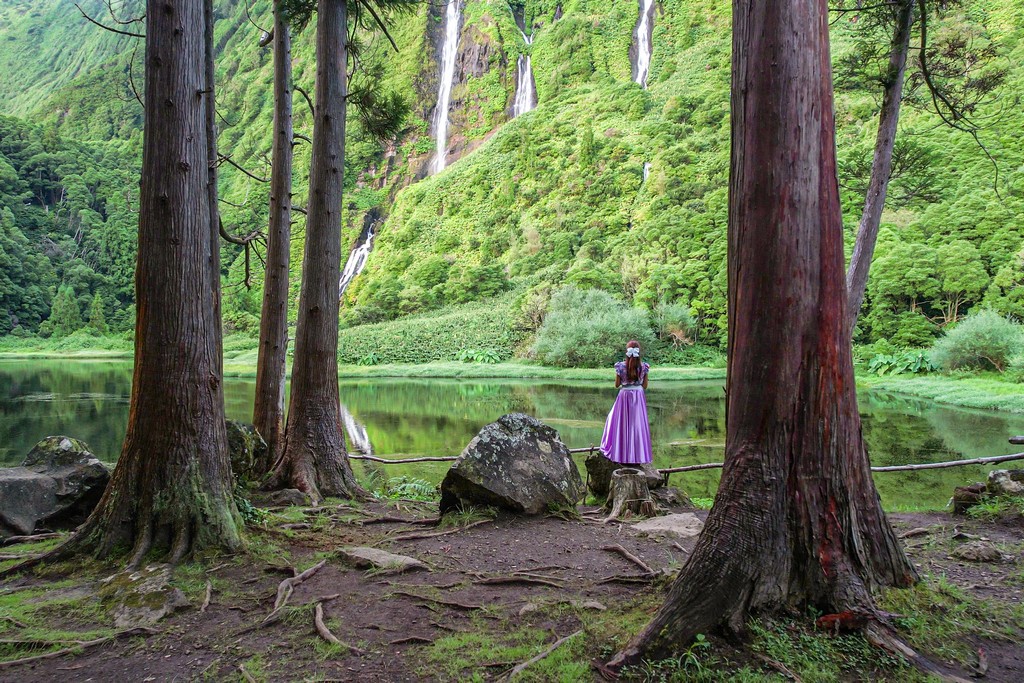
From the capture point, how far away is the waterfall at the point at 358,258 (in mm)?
68750

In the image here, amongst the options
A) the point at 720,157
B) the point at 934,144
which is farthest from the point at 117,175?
the point at 934,144

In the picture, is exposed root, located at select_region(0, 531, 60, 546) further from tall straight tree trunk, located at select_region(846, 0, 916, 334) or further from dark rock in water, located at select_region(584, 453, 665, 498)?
tall straight tree trunk, located at select_region(846, 0, 916, 334)

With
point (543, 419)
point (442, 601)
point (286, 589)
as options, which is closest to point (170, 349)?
point (286, 589)

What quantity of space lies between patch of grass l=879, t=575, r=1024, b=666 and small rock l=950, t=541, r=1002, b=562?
160 centimetres

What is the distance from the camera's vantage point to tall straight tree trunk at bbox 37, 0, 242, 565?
4574 mm

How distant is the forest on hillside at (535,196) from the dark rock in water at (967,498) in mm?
28105

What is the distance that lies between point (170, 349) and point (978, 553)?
6.36 m

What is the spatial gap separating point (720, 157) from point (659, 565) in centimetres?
5774

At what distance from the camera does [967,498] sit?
661 centimetres

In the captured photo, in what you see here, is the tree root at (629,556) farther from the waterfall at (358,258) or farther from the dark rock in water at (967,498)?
the waterfall at (358,258)

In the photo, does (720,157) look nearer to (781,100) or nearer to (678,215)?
(678,215)

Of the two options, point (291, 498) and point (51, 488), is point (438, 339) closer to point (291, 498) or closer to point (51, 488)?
point (291, 498)

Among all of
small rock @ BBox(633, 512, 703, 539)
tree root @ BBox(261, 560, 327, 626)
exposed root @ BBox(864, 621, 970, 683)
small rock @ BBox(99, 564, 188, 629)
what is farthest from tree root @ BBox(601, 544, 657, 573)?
small rock @ BBox(99, 564, 188, 629)

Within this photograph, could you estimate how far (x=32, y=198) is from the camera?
77062mm
